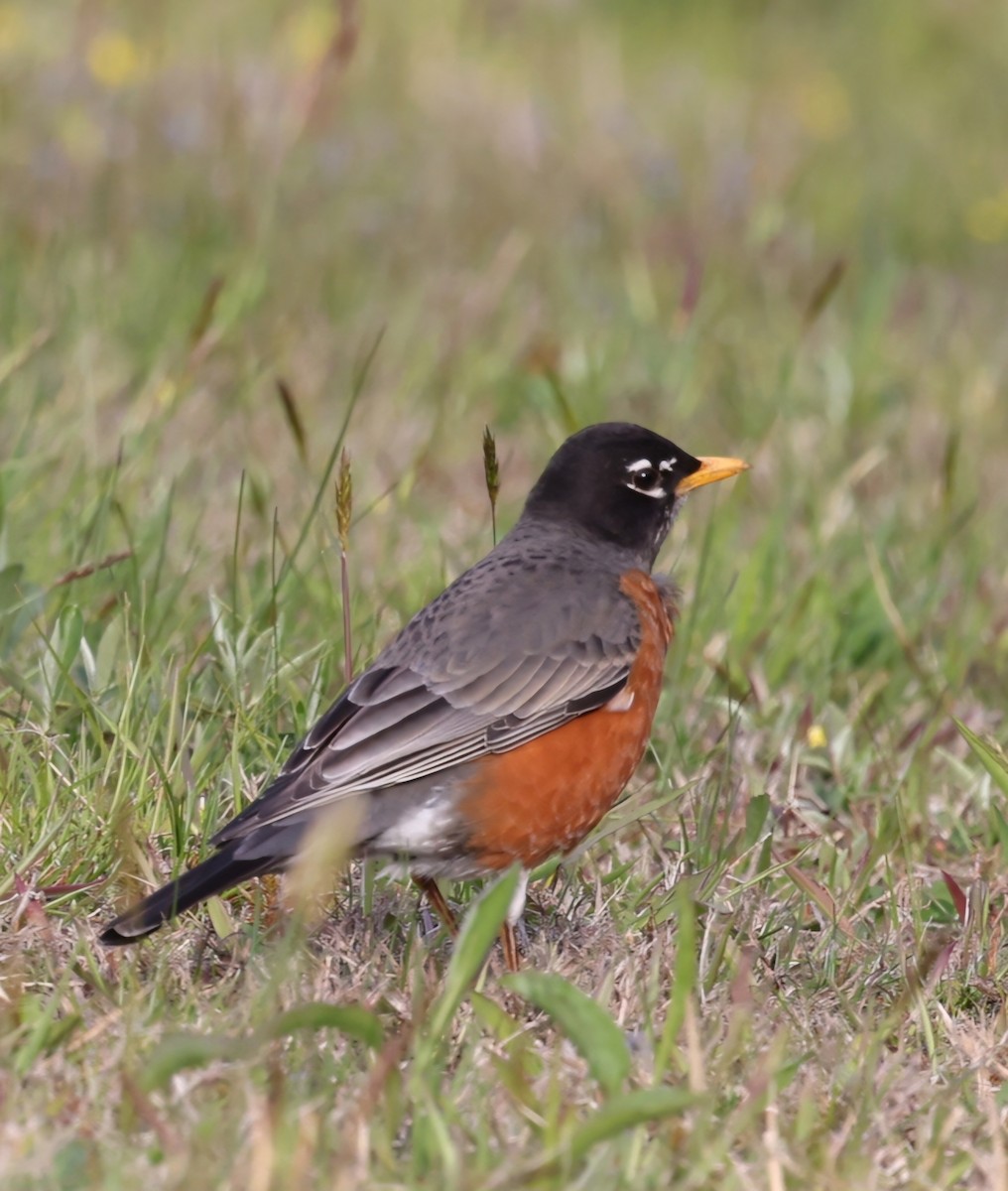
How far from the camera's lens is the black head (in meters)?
5.03

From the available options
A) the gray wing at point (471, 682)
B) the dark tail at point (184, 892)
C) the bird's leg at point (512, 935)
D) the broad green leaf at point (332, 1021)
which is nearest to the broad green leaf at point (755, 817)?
the gray wing at point (471, 682)

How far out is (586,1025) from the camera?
10.00 feet

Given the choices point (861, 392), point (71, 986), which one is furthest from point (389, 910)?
point (861, 392)

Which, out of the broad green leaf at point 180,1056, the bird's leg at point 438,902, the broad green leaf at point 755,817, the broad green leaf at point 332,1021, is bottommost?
the broad green leaf at point 755,817

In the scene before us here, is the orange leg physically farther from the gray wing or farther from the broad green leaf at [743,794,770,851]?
the broad green leaf at [743,794,770,851]

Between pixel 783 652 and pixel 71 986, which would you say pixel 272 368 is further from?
pixel 71 986

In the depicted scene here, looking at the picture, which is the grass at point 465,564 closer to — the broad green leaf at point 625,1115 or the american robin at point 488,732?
the broad green leaf at point 625,1115

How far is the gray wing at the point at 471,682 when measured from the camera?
395cm

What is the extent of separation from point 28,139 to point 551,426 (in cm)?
344

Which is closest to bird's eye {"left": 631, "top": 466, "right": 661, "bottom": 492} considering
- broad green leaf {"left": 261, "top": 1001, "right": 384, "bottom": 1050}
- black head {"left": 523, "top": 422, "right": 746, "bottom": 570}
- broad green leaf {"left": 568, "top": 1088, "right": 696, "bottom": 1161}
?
black head {"left": 523, "top": 422, "right": 746, "bottom": 570}

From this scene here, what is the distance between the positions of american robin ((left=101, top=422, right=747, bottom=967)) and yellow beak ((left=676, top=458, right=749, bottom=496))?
0.48 meters

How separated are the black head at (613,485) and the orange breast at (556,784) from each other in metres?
0.72

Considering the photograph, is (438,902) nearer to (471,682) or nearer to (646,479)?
(471,682)

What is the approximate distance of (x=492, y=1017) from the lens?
3.26 m
